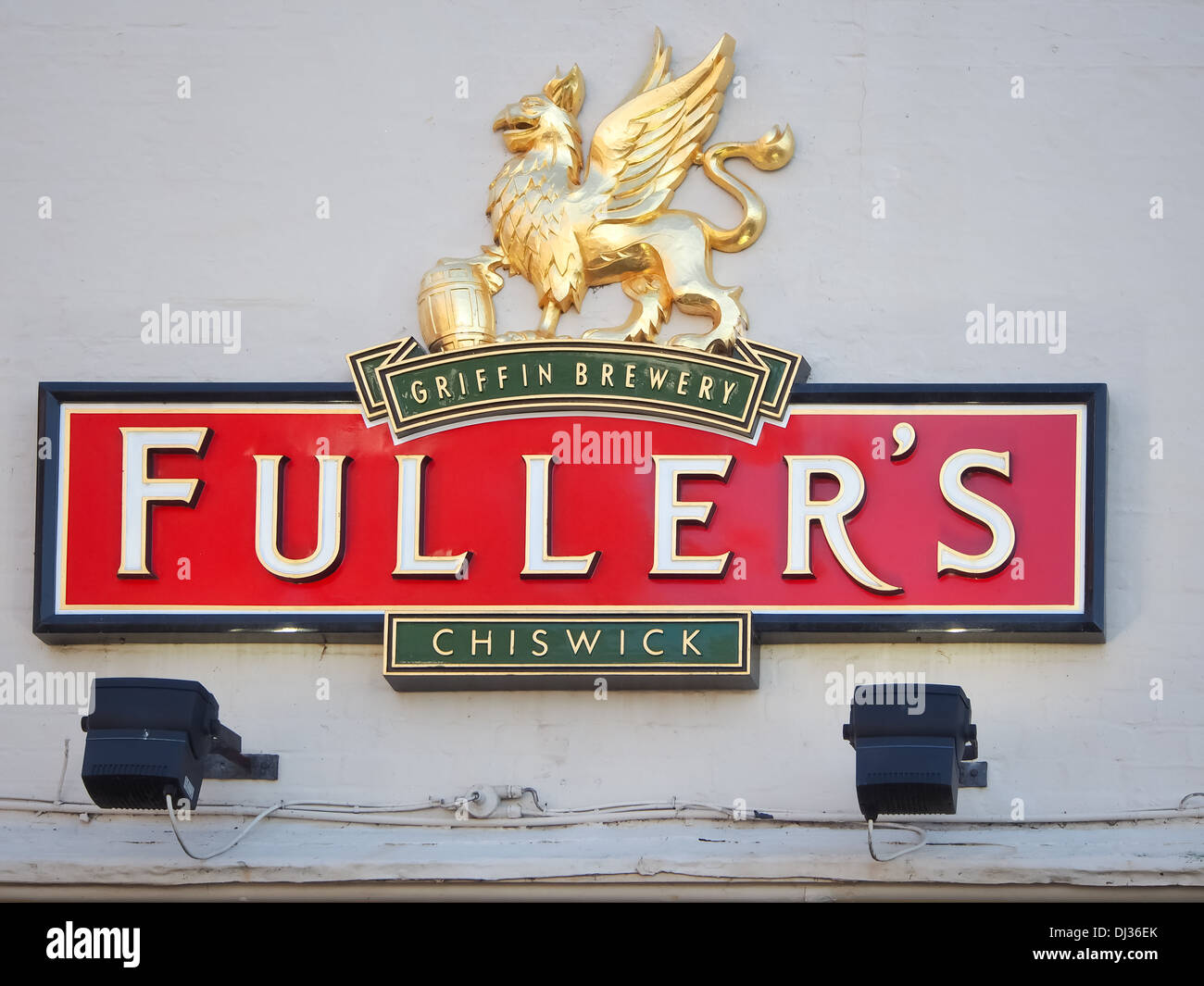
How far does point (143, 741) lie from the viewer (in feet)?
30.0

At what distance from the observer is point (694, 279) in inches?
406

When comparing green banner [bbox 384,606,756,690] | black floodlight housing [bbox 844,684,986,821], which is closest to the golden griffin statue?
green banner [bbox 384,606,756,690]

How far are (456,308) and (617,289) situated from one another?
29.4 inches

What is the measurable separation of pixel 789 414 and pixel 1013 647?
137 cm

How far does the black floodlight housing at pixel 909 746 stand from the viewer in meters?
8.89

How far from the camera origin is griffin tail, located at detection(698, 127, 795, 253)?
10406 mm

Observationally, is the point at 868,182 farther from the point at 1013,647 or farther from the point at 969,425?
the point at 1013,647

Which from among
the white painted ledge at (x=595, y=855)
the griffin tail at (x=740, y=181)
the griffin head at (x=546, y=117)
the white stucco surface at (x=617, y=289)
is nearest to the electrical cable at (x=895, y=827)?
the white painted ledge at (x=595, y=855)

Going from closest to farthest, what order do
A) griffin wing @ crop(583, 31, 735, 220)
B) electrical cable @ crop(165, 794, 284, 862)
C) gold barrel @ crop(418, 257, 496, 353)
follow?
electrical cable @ crop(165, 794, 284, 862), gold barrel @ crop(418, 257, 496, 353), griffin wing @ crop(583, 31, 735, 220)

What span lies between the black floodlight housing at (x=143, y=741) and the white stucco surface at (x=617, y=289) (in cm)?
46

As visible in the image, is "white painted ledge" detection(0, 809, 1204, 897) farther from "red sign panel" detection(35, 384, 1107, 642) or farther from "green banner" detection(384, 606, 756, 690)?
"red sign panel" detection(35, 384, 1107, 642)

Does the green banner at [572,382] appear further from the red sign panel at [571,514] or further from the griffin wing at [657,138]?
the griffin wing at [657,138]

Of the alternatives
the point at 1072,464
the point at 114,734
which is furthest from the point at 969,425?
the point at 114,734

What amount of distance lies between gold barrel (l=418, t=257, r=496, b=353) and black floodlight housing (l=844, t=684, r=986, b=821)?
251 cm
